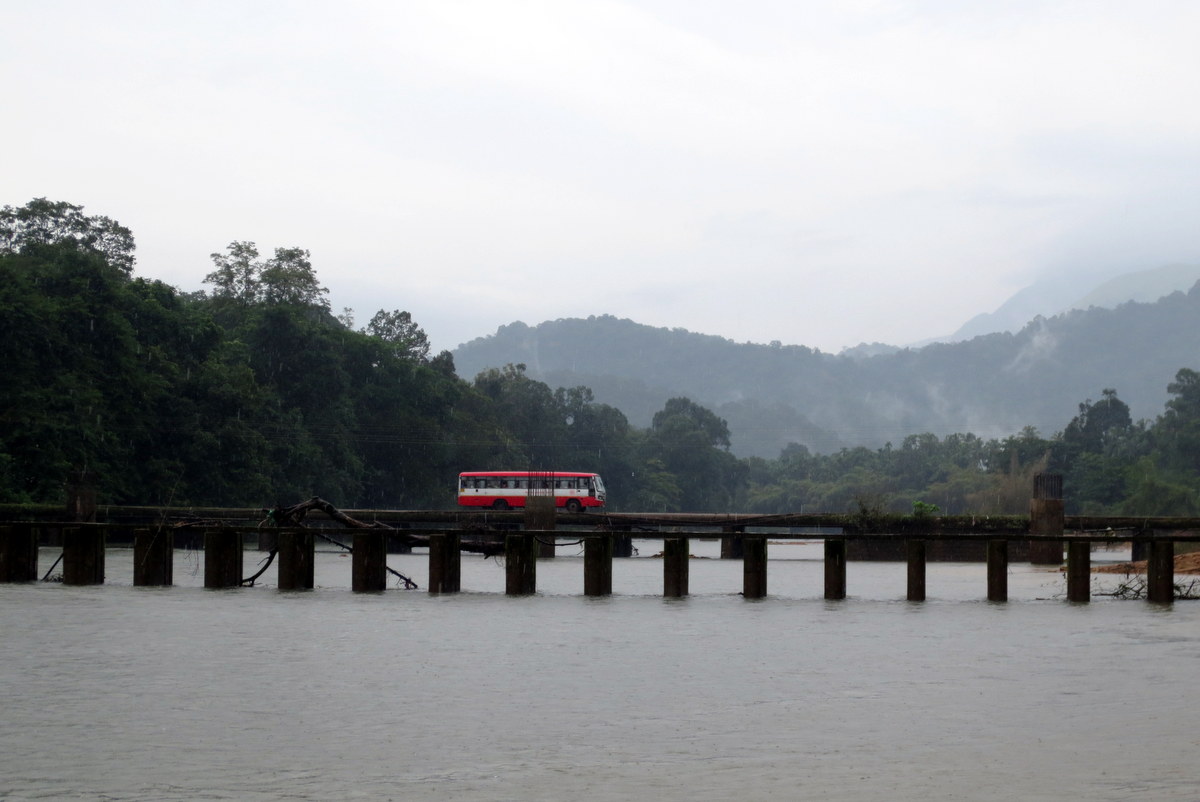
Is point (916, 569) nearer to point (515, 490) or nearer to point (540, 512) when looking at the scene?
point (540, 512)

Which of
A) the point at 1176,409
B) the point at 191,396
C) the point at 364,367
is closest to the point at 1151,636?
the point at 191,396

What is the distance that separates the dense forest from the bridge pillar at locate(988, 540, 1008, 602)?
115ft

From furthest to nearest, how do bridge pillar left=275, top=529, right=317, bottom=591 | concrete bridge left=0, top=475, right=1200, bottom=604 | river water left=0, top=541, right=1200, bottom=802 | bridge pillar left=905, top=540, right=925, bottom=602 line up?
1. bridge pillar left=275, top=529, right=317, bottom=591
2. bridge pillar left=905, top=540, right=925, bottom=602
3. concrete bridge left=0, top=475, right=1200, bottom=604
4. river water left=0, top=541, right=1200, bottom=802

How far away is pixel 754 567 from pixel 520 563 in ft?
19.0

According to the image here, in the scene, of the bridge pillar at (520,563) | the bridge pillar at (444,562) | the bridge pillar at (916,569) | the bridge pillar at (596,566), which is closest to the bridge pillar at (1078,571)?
the bridge pillar at (916,569)

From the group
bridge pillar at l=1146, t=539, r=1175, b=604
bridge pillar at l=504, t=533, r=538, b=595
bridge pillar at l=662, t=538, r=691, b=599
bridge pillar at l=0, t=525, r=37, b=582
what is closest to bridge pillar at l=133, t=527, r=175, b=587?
bridge pillar at l=0, t=525, r=37, b=582

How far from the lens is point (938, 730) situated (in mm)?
17188

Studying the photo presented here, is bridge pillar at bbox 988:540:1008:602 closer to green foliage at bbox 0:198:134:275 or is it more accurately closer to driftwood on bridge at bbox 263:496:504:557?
driftwood on bridge at bbox 263:496:504:557

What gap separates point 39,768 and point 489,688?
7493mm

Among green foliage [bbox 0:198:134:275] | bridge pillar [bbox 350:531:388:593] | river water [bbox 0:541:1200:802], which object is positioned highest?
green foliage [bbox 0:198:134:275]

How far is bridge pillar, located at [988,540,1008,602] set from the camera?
33969mm

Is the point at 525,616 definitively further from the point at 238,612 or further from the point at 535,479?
the point at 535,479

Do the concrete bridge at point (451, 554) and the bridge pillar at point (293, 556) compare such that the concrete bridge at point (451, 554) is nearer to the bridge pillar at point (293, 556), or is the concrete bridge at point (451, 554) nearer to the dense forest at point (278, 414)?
the bridge pillar at point (293, 556)

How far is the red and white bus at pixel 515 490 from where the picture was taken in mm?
90125
